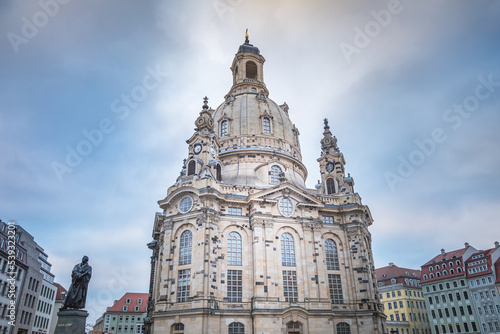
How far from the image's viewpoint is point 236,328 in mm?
36188

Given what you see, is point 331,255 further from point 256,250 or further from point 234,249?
point 234,249

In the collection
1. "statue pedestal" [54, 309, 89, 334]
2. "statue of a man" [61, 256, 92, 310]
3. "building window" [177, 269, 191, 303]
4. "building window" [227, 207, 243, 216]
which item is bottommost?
"statue pedestal" [54, 309, 89, 334]

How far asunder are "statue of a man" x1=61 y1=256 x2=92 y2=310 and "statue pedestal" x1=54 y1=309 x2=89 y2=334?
22.7 inches

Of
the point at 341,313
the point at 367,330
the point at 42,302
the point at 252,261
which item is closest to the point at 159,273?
the point at 252,261

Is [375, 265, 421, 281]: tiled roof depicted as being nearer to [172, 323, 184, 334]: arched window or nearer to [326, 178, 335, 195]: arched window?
[326, 178, 335, 195]: arched window

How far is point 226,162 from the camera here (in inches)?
1992

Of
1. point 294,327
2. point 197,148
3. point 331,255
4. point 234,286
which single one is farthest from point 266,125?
point 294,327

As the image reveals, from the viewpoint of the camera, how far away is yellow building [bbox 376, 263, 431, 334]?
233 feet

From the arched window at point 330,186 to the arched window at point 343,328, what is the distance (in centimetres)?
1732

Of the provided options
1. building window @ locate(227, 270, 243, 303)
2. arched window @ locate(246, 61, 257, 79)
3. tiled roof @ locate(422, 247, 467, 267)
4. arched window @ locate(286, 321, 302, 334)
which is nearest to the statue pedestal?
building window @ locate(227, 270, 243, 303)

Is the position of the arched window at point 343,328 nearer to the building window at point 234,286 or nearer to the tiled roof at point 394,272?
the building window at point 234,286

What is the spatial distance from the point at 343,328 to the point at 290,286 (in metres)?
7.33

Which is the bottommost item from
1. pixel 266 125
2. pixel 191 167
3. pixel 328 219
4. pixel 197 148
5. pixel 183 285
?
pixel 183 285

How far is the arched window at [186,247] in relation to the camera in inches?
1518
